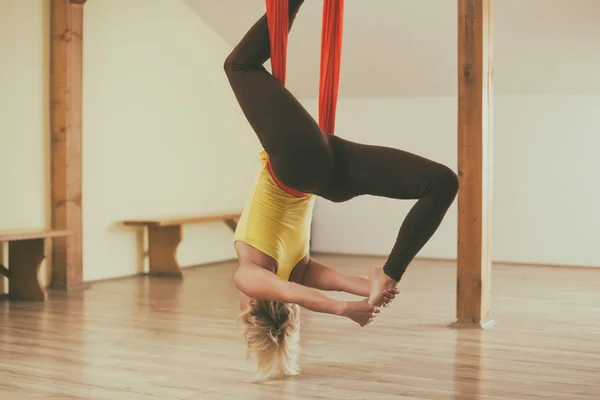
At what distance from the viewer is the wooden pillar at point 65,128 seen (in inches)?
264

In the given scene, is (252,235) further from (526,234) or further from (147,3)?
(526,234)

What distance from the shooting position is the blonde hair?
365 centimetres

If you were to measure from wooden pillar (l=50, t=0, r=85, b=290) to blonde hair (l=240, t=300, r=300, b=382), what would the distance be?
3.28m

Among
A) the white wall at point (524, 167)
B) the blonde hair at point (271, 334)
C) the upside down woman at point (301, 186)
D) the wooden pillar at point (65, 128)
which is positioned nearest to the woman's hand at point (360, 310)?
the upside down woman at point (301, 186)

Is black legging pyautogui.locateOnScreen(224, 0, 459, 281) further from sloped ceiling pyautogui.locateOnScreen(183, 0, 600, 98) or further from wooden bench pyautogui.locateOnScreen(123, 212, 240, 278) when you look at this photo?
sloped ceiling pyautogui.locateOnScreen(183, 0, 600, 98)

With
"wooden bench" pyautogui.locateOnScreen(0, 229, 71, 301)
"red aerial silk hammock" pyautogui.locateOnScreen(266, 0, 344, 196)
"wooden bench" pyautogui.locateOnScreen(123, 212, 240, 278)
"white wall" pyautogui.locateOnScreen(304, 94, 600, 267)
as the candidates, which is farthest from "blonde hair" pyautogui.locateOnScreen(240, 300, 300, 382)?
"white wall" pyautogui.locateOnScreen(304, 94, 600, 267)

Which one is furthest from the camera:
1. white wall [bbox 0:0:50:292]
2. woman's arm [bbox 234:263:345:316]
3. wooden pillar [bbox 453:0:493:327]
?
white wall [bbox 0:0:50:292]

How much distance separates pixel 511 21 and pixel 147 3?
3.28m

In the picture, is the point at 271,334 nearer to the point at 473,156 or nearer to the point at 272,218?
the point at 272,218

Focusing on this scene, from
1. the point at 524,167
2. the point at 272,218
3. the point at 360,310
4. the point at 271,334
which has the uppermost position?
the point at 524,167

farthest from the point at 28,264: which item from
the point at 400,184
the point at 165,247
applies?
the point at 400,184

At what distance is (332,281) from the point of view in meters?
3.52

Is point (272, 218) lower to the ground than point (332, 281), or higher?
higher

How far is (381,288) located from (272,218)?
61cm
